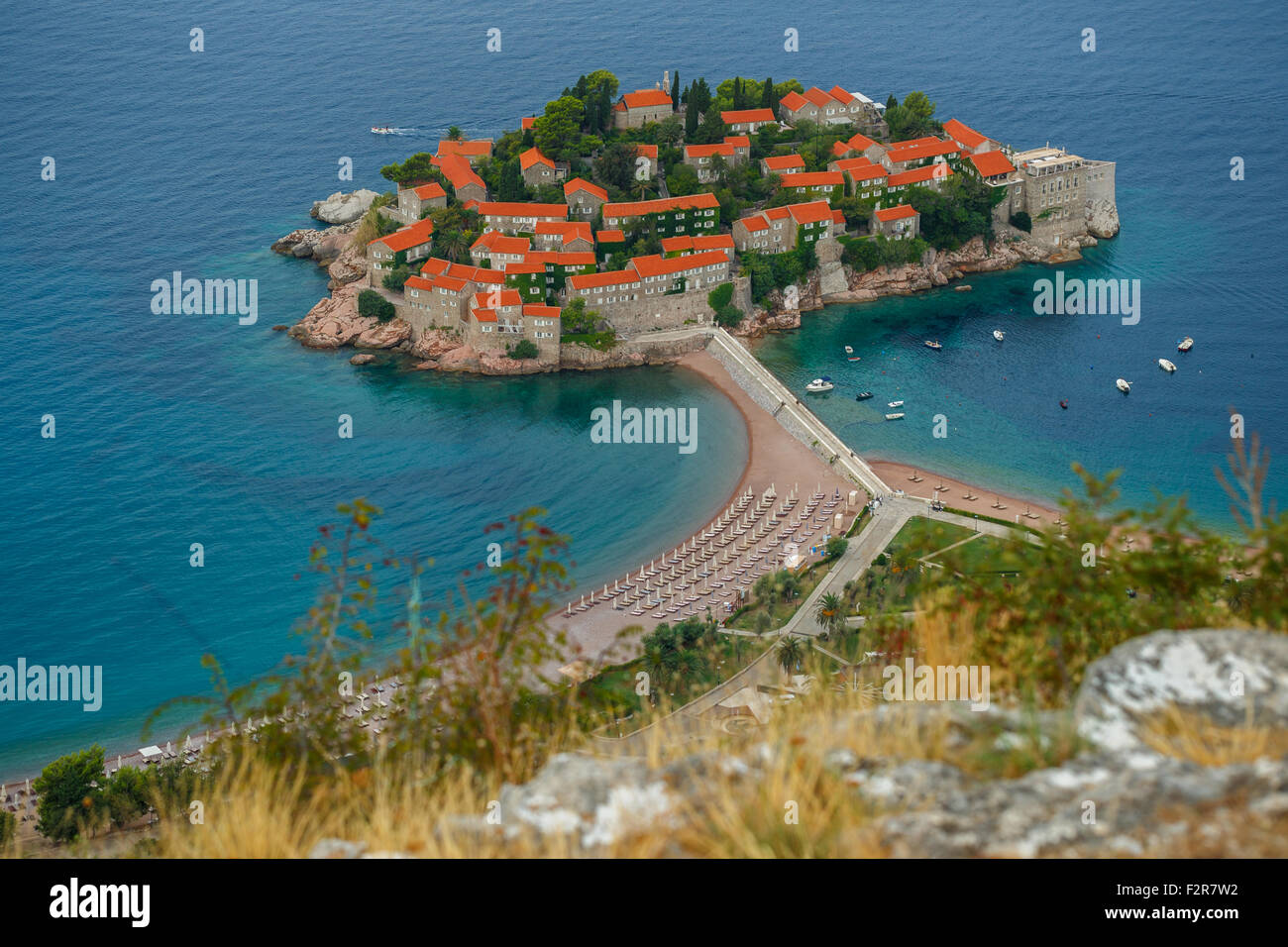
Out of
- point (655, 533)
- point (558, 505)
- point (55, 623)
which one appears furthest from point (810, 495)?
point (55, 623)

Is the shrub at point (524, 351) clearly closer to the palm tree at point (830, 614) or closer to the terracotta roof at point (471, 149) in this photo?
the terracotta roof at point (471, 149)

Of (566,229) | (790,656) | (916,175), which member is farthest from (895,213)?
(790,656)

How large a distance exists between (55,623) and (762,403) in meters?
36.1

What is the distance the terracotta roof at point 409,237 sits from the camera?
80.0 m

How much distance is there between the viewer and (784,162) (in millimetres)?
85625

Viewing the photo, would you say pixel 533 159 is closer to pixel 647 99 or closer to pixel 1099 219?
pixel 647 99

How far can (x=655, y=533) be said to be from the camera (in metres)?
61.5

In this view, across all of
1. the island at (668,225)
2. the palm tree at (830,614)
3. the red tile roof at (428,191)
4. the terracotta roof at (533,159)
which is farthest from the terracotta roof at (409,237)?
the palm tree at (830,614)

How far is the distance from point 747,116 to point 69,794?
204 feet

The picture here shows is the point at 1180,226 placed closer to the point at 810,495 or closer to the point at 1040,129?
the point at 1040,129

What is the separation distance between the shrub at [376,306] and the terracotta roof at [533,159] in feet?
42.1

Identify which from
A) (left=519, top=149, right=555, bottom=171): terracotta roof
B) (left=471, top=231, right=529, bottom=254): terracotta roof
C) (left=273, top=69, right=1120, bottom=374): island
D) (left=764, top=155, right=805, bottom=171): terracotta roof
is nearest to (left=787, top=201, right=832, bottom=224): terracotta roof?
(left=273, top=69, right=1120, bottom=374): island

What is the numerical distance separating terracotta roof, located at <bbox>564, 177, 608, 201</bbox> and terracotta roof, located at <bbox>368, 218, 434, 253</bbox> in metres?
8.49

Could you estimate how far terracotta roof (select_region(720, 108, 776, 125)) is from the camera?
292 ft
